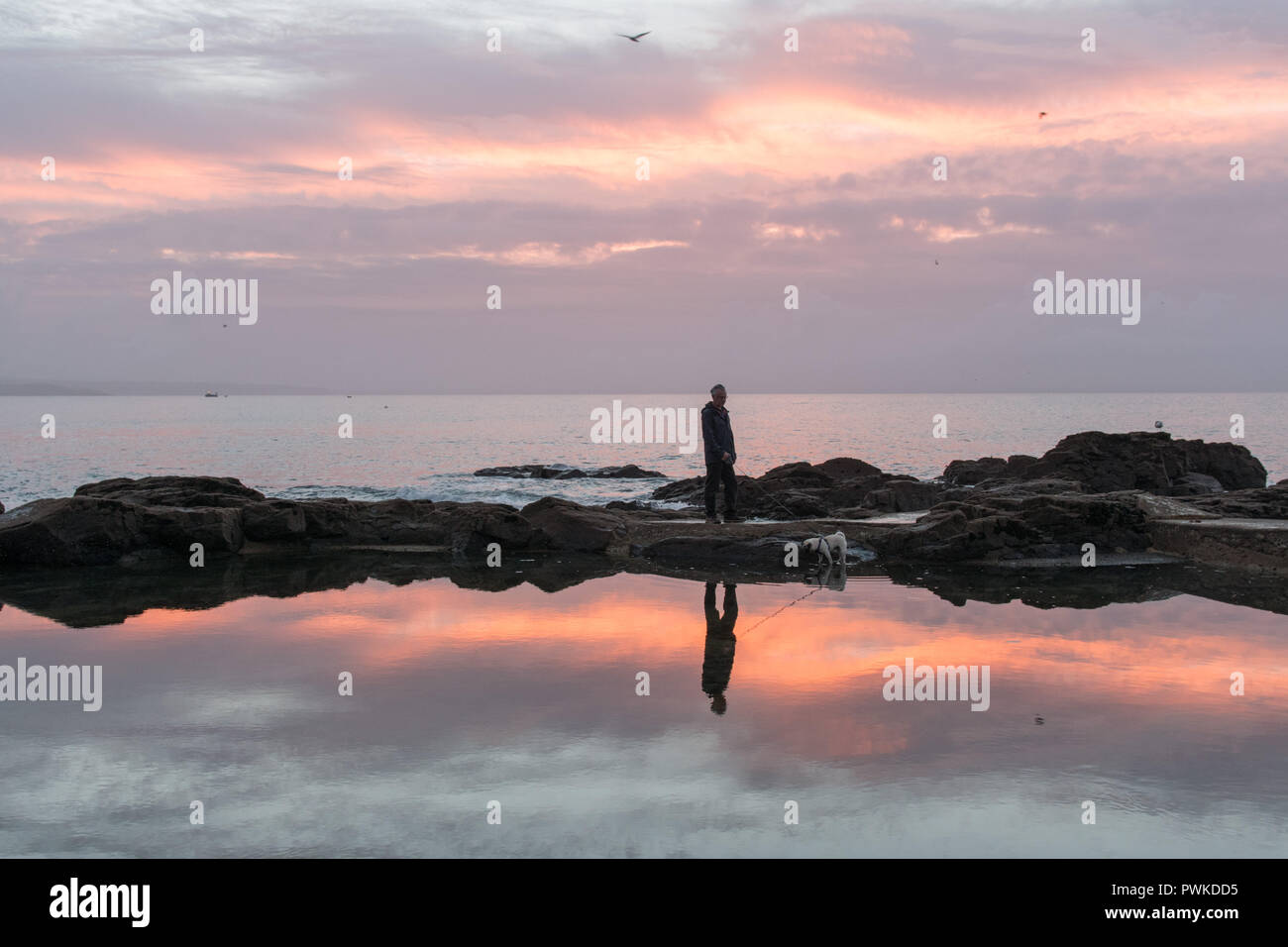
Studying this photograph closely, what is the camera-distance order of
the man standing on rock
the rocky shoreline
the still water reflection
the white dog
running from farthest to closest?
the man standing on rock, the rocky shoreline, the white dog, the still water reflection

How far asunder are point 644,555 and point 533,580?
99.9 inches

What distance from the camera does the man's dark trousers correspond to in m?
16.0

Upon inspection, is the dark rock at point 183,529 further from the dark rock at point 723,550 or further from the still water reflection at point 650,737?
the dark rock at point 723,550

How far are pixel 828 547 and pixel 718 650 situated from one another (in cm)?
512

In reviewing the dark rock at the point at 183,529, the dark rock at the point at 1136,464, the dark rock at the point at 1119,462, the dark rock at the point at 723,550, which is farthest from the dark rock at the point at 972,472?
the dark rock at the point at 183,529

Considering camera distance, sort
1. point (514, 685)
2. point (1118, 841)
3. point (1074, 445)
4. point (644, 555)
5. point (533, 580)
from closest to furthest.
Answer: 1. point (1118, 841)
2. point (514, 685)
3. point (533, 580)
4. point (644, 555)
5. point (1074, 445)

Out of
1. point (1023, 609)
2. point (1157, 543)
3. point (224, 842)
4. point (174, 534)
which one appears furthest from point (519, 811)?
point (1157, 543)

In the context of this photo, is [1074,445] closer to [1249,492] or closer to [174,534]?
[1249,492]

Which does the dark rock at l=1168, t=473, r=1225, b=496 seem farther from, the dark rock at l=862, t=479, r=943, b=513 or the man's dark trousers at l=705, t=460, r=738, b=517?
the man's dark trousers at l=705, t=460, r=738, b=517

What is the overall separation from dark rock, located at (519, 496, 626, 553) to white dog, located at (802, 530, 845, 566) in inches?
129

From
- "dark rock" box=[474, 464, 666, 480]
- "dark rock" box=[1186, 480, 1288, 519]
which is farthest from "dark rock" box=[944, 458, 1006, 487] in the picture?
"dark rock" box=[474, 464, 666, 480]

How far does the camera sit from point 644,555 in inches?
601

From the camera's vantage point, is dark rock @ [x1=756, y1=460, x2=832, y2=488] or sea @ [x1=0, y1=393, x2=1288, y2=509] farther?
sea @ [x1=0, y1=393, x2=1288, y2=509]
